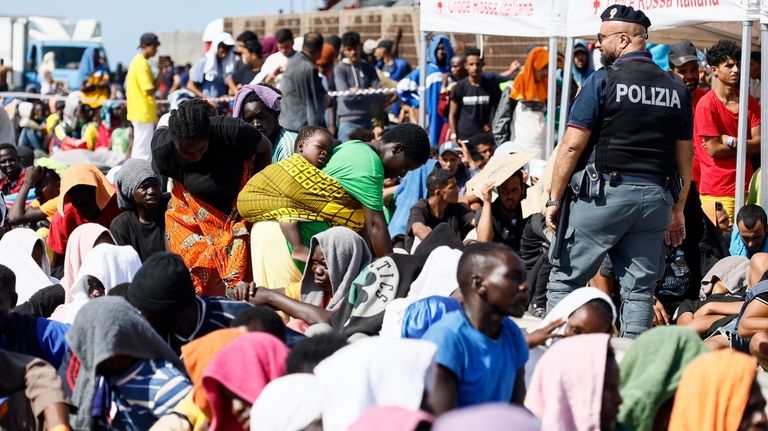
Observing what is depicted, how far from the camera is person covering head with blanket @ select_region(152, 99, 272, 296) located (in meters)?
7.15

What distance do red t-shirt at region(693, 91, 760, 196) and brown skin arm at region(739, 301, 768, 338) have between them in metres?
2.61

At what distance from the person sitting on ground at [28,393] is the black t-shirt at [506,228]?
456cm

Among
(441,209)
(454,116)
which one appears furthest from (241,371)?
(454,116)

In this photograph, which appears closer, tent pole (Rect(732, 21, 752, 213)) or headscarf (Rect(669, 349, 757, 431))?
headscarf (Rect(669, 349, 757, 431))

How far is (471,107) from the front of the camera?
44.3 ft

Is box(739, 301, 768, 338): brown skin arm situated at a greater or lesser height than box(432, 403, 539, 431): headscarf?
lesser

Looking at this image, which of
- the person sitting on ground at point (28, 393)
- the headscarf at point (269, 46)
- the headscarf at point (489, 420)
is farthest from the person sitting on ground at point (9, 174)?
the headscarf at point (489, 420)

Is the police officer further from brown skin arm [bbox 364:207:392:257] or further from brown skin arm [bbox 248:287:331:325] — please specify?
brown skin arm [bbox 248:287:331:325]

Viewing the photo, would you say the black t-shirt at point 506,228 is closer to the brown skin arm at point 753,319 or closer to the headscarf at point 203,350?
the brown skin arm at point 753,319

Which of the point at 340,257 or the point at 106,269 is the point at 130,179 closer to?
the point at 106,269

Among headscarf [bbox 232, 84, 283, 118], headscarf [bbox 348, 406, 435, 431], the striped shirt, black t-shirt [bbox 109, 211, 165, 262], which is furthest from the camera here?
headscarf [bbox 232, 84, 283, 118]

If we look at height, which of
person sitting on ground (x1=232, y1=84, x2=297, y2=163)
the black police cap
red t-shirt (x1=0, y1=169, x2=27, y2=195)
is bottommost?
red t-shirt (x1=0, y1=169, x2=27, y2=195)

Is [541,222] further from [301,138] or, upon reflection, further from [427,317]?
[427,317]

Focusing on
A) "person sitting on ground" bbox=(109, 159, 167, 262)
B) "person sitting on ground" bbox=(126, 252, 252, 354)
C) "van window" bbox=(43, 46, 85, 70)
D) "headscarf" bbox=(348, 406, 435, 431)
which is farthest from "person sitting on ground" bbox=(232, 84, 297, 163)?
"van window" bbox=(43, 46, 85, 70)
